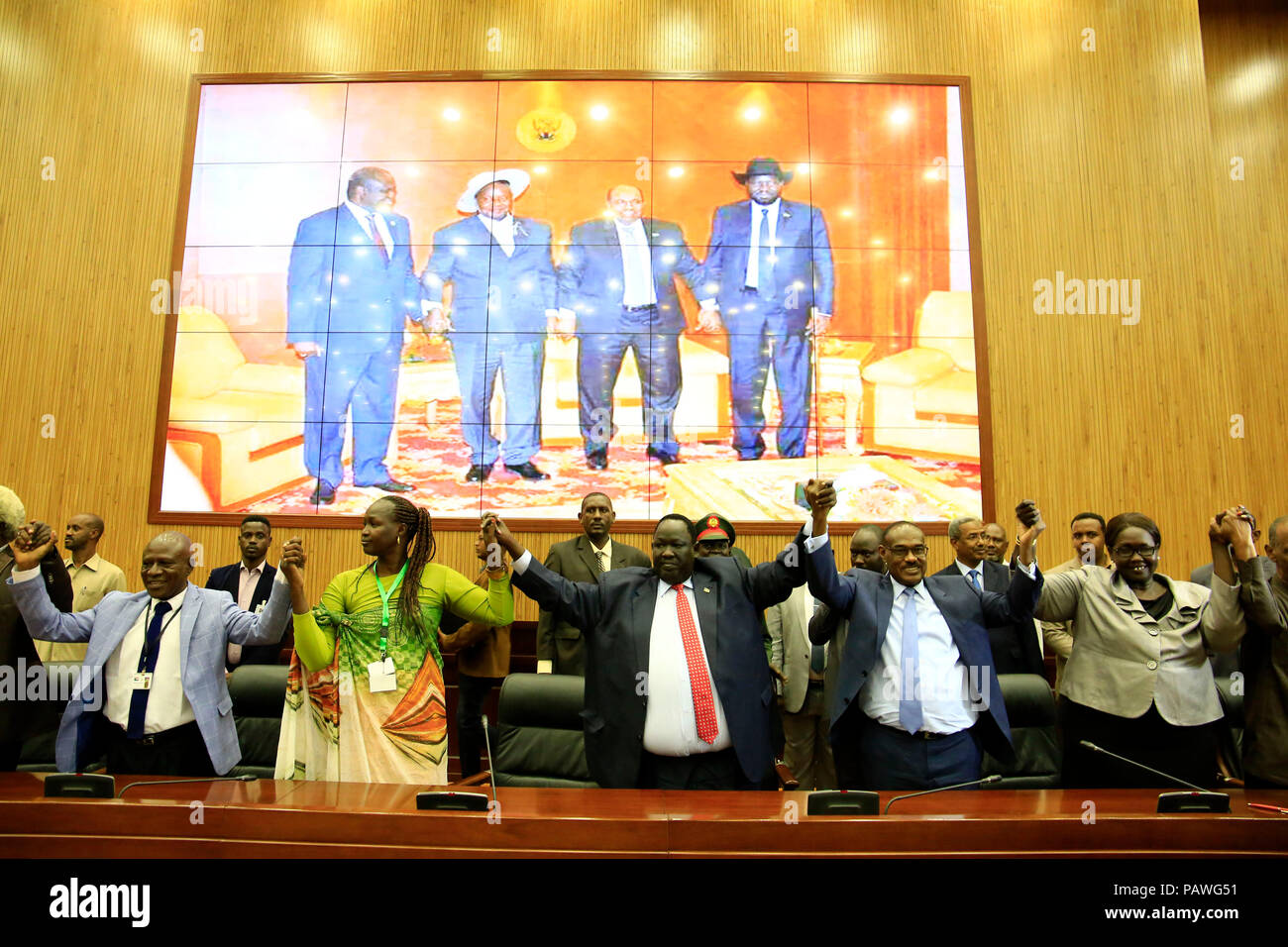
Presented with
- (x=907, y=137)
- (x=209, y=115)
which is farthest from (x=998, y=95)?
(x=209, y=115)

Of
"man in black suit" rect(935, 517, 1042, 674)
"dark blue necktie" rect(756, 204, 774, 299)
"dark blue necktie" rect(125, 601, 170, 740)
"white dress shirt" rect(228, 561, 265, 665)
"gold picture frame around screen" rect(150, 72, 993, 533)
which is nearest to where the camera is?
"dark blue necktie" rect(125, 601, 170, 740)

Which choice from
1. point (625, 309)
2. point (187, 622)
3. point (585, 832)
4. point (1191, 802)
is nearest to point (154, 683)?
point (187, 622)

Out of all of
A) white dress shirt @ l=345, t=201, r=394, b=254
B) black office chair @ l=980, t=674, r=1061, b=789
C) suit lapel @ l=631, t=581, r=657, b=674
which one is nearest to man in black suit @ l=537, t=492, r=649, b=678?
suit lapel @ l=631, t=581, r=657, b=674

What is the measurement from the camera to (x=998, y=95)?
6254 mm

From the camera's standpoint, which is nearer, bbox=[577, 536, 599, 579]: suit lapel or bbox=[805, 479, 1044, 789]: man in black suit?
bbox=[805, 479, 1044, 789]: man in black suit

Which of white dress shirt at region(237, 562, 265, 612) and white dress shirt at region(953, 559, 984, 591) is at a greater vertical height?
white dress shirt at region(953, 559, 984, 591)

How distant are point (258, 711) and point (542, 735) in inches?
42.0

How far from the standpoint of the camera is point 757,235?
596 centimetres

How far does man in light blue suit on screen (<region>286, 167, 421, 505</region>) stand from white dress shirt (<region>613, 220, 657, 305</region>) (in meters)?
1.46

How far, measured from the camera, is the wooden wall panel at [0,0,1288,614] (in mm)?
5844

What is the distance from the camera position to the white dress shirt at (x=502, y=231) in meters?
6.00

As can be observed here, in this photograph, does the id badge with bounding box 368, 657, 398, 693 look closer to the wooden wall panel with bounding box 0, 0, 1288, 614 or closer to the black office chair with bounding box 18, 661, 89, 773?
the black office chair with bounding box 18, 661, 89, 773
